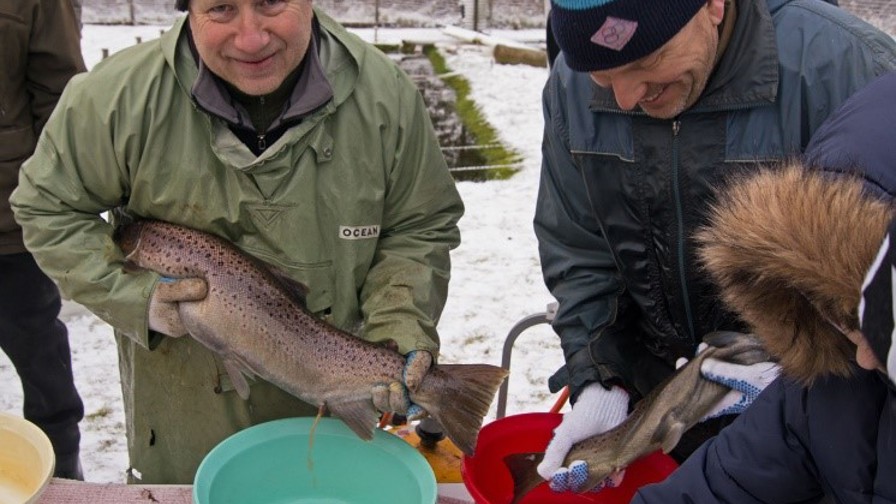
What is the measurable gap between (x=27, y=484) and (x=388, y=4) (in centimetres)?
2005

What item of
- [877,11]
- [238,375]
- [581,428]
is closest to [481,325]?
[581,428]

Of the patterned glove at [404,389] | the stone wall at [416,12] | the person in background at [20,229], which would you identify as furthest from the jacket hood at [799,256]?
the stone wall at [416,12]

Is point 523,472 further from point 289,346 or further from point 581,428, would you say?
point 289,346

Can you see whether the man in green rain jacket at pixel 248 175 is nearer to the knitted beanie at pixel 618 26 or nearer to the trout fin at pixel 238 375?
the trout fin at pixel 238 375

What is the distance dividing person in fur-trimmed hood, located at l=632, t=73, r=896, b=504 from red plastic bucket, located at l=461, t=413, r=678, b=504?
1.64 ft

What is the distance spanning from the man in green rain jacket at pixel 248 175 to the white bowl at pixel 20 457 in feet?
1.09

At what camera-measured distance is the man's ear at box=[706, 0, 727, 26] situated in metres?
2.10

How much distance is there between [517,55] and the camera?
47.9 feet

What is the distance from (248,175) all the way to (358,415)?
647 millimetres

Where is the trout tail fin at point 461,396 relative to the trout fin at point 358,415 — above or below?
above

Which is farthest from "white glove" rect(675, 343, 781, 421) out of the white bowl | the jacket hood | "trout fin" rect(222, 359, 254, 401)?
the white bowl

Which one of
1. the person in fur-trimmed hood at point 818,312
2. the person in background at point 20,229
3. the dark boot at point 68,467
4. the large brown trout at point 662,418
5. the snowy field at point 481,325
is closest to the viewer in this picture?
the person in fur-trimmed hood at point 818,312

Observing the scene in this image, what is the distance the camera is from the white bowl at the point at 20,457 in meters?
2.11

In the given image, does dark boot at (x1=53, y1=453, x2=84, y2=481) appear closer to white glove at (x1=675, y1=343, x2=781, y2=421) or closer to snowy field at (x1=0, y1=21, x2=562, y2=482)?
snowy field at (x1=0, y1=21, x2=562, y2=482)
